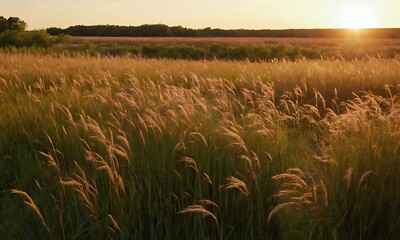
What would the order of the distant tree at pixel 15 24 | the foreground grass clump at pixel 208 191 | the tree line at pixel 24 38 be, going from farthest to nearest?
the distant tree at pixel 15 24 → the tree line at pixel 24 38 → the foreground grass clump at pixel 208 191

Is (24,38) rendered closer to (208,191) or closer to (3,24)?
(3,24)

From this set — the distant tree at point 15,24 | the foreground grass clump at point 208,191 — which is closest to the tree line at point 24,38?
the distant tree at point 15,24

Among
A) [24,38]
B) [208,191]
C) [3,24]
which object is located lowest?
[208,191]

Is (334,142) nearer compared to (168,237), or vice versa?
(168,237)

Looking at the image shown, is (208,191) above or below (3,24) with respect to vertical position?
below

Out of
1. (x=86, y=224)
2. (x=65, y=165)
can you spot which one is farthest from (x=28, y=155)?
(x=86, y=224)

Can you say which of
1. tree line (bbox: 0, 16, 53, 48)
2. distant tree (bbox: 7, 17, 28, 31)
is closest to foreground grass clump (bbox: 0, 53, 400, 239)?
tree line (bbox: 0, 16, 53, 48)

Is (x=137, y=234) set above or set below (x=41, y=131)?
below

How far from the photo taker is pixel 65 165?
3.46m

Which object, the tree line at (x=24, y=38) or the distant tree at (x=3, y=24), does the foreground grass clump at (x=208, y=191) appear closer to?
the tree line at (x=24, y=38)

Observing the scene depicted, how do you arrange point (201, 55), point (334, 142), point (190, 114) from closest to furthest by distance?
point (334, 142) → point (190, 114) → point (201, 55)

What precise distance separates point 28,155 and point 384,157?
317 centimetres

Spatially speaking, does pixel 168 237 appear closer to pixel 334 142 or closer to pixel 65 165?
pixel 65 165

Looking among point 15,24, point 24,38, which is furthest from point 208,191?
point 15,24
